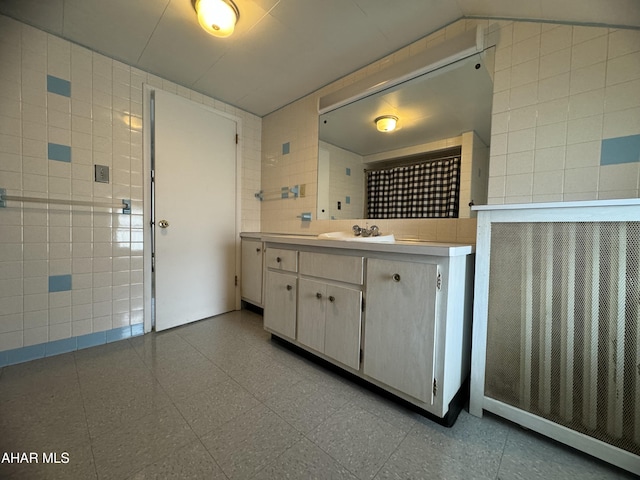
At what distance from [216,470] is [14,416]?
41.2 inches

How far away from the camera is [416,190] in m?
1.63

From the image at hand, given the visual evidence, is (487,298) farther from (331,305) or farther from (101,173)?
(101,173)

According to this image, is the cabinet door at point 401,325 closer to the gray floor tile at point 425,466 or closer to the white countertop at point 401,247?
the white countertop at point 401,247

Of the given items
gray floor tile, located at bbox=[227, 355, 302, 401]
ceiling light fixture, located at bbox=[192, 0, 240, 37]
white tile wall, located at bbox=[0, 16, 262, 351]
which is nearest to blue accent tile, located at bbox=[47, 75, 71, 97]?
white tile wall, located at bbox=[0, 16, 262, 351]

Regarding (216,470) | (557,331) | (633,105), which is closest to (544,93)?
(633,105)

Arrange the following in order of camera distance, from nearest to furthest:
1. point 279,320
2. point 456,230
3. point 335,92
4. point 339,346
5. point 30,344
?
point 339,346 < point 456,230 < point 30,344 < point 279,320 < point 335,92

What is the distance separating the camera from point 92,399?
3.95 feet

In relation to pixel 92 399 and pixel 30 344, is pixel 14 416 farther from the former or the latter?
pixel 30 344

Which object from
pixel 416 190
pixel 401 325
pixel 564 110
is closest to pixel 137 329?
pixel 401 325

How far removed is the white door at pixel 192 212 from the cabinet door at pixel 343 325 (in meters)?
1.51

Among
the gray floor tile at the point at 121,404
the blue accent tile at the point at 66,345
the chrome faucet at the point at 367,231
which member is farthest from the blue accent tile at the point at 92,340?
the chrome faucet at the point at 367,231

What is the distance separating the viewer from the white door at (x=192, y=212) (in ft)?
6.71

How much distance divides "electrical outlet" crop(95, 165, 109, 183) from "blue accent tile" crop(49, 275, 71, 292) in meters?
0.74

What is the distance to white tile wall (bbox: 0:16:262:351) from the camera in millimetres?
1492
